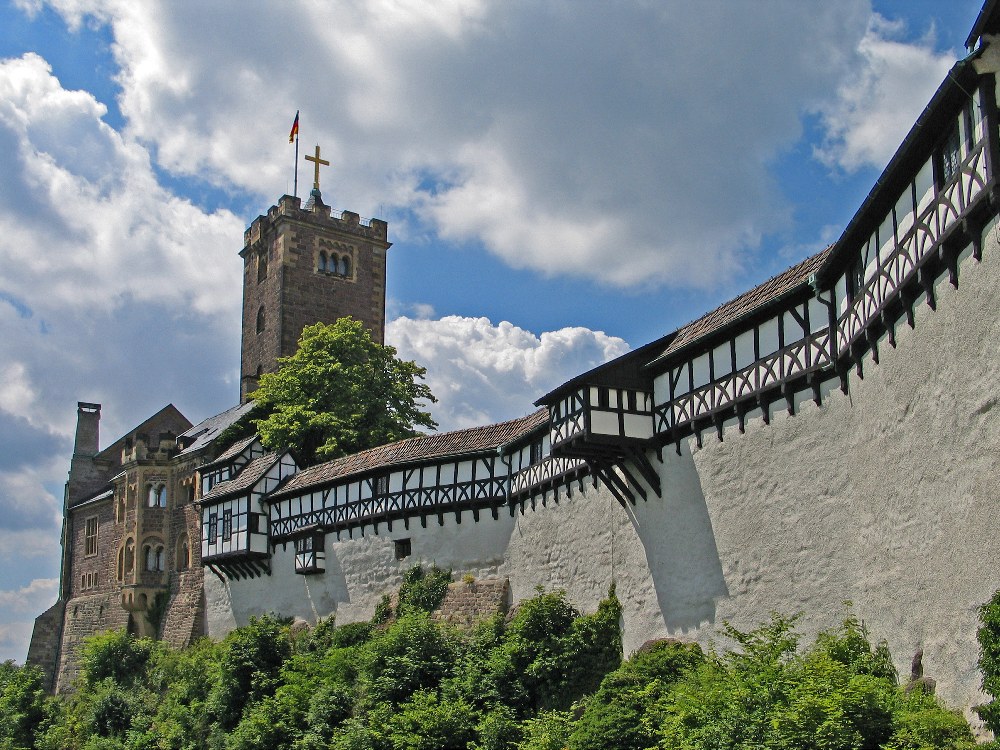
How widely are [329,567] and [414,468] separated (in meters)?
6.13

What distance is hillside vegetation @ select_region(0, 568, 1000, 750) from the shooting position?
16203mm

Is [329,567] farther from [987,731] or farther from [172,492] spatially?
[987,731]

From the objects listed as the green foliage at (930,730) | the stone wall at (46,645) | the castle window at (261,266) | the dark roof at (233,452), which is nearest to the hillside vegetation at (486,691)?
the green foliage at (930,730)

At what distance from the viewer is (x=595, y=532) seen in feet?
94.6

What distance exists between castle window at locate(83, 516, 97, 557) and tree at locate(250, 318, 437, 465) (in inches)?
555

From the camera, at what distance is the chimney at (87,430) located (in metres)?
65.9

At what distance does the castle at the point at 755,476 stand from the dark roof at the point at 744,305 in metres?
0.09

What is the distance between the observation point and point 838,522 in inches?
797

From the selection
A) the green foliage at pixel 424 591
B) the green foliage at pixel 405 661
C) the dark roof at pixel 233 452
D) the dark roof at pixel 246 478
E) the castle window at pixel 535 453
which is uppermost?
the dark roof at pixel 233 452

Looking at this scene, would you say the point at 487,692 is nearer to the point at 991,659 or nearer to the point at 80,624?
the point at 991,659

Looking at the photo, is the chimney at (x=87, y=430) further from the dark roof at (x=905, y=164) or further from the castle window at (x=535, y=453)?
the dark roof at (x=905, y=164)

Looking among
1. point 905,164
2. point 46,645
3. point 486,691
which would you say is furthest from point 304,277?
point 905,164

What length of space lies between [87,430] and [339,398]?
1006 inches

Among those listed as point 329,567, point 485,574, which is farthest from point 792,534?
point 329,567
